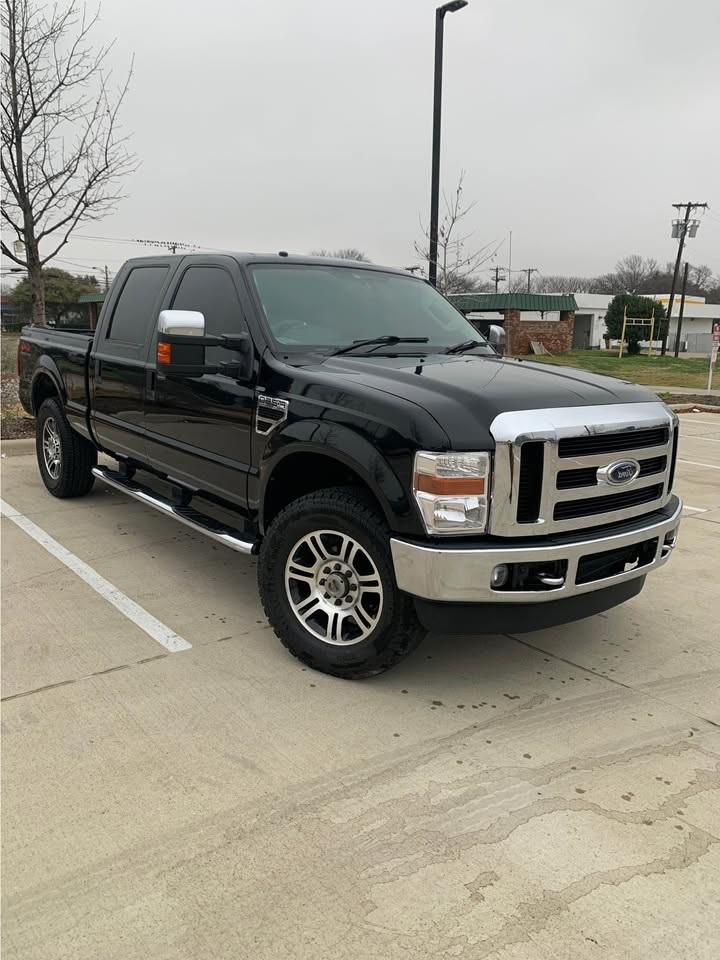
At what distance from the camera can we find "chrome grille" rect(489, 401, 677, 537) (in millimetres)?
2904

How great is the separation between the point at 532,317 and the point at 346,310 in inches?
1384

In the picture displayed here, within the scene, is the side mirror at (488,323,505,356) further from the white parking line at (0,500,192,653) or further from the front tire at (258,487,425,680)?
the white parking line at (0,500,192,653)

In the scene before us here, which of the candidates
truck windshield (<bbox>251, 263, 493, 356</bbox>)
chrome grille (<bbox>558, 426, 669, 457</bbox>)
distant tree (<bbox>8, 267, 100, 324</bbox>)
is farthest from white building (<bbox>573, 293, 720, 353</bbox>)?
chrome grille (<bbox>558, 426, 669, 457</bbox>)

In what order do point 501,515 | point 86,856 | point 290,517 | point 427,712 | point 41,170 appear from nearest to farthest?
1. point 86,856
2. point 501,515
3. point 427,712
4. point 290,517
5. point 41,170

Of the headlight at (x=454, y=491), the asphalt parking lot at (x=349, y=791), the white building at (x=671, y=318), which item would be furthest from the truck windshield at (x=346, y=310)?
the white building at (x=671, y=318)

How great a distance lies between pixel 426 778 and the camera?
8.96 ft

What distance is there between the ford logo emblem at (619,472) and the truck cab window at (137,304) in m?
3.17

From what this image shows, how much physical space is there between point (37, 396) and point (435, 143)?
21.2 ft

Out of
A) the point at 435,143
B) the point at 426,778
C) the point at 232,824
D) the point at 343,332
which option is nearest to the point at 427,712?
the point at 426,778

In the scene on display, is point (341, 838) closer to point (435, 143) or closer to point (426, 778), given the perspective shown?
point (426, 778)

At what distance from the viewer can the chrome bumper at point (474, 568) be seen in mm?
2893

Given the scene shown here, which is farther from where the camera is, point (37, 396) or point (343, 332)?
point (37, 396)

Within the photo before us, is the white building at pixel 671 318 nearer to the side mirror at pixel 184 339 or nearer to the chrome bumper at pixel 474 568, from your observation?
the side mirror at pixel 184 339

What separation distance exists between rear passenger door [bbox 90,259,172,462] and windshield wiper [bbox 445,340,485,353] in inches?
76.7
